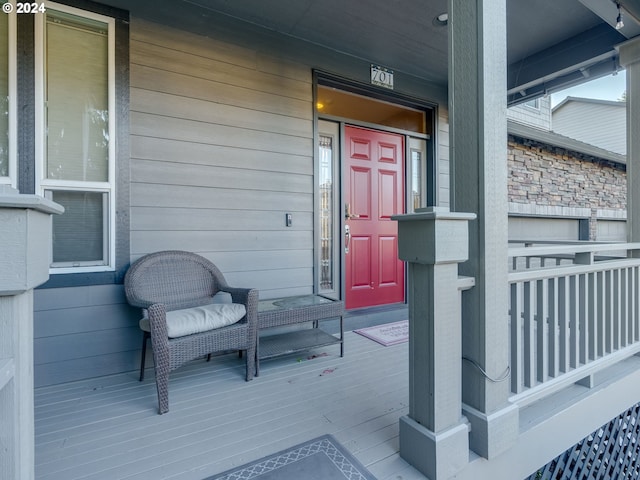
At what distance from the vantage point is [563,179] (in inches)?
218

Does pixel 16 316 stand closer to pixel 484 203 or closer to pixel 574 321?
pixel 484 203

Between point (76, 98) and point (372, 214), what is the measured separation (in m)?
2.69

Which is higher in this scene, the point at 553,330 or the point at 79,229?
the point at 79,229

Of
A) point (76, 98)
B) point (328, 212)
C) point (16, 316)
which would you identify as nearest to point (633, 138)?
point (328, 212)

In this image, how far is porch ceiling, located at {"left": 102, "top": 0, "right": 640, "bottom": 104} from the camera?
2572 mm

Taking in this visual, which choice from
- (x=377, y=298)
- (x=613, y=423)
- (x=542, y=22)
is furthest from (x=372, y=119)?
(x=613, y=423)

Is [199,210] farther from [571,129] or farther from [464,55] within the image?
[571,129]

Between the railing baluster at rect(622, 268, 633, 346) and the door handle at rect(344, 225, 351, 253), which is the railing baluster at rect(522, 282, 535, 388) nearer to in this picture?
the railing baluster at rect(622, 268, 633, 346)

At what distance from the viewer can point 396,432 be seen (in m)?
1.70

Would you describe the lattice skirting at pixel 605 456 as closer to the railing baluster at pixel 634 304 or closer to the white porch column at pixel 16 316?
the railing baluster at pixel 634 304

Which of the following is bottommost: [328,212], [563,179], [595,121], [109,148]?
[328,212]

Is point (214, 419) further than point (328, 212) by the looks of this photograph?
No

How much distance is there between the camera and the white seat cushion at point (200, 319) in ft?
6.51

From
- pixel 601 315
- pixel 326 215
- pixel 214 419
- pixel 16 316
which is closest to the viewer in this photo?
pixel 16 316
